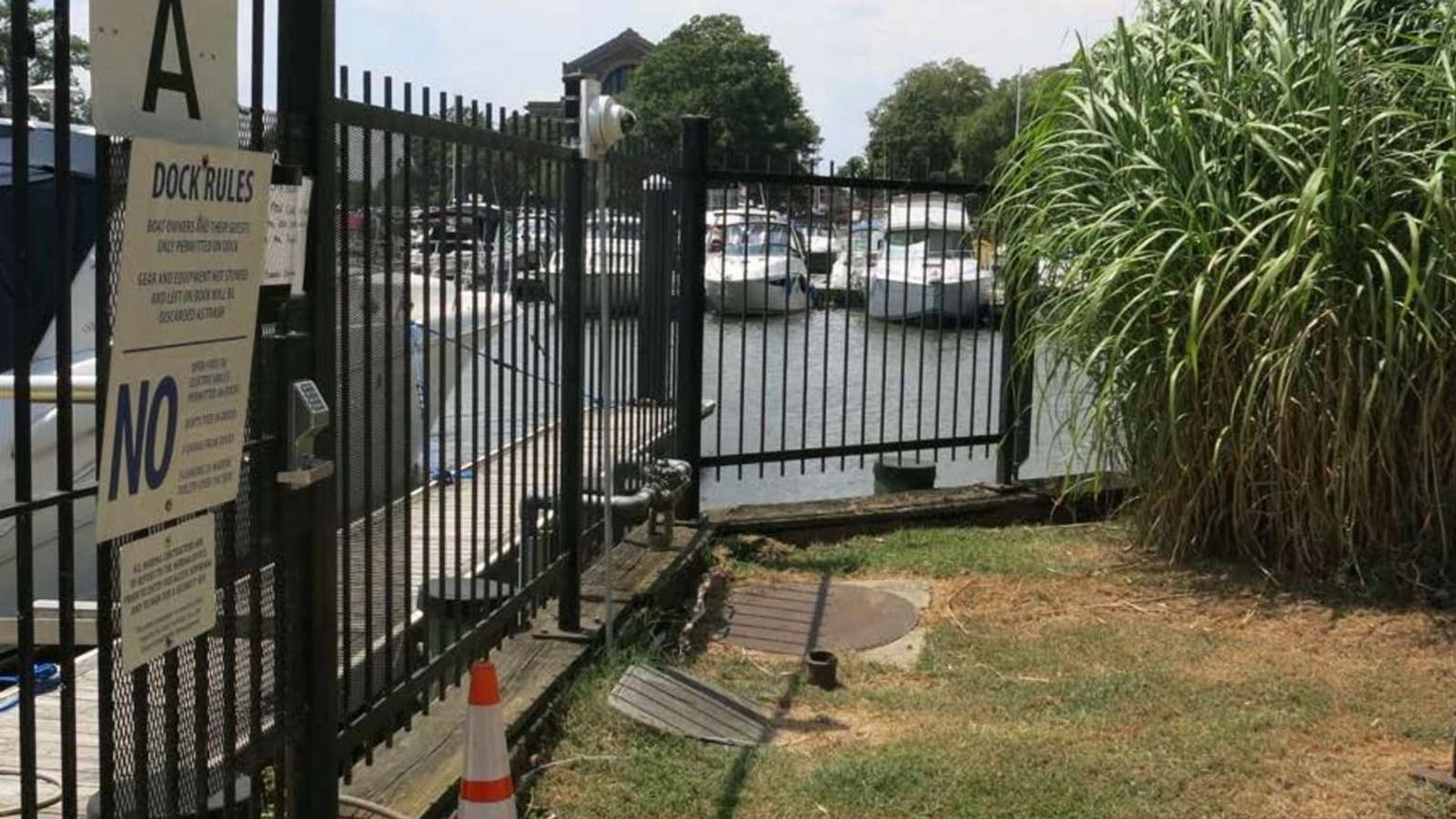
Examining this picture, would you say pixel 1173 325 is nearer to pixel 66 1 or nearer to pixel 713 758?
pixel 713 758

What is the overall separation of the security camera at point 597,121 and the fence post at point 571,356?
0.11ft

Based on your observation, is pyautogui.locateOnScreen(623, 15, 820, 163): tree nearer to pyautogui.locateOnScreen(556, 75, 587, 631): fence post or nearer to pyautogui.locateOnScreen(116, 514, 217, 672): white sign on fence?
pyautogui.locateOnScreen(556, 75, 587, 631): fence post

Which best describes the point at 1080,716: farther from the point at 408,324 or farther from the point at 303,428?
the point at 303,428

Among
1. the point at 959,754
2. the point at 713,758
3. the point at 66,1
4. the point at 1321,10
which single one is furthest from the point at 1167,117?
the point at 66,1

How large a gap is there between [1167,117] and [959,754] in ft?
11.0

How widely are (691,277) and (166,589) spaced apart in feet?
15.7

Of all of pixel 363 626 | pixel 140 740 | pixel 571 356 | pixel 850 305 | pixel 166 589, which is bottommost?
pixel 363 626

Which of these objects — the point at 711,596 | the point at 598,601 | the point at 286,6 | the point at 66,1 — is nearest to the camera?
the point at 66,1

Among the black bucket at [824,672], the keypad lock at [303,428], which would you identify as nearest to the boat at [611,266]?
the black bucket at [824,672]

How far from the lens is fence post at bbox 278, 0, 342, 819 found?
2861 millimetres

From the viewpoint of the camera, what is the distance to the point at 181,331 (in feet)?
7.50

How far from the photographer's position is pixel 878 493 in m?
8.27

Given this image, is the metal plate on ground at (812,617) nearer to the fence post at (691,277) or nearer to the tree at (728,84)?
the fence post at (691,277)

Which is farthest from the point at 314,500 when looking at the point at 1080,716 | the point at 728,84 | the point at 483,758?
the point at 728,84
